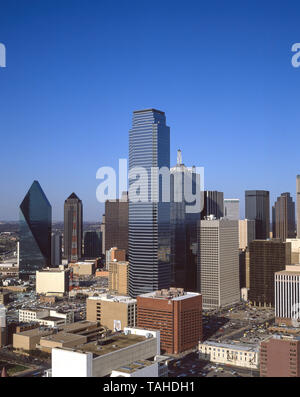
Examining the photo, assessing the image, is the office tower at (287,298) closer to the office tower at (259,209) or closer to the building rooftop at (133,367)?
the building rooftop at (133,367)

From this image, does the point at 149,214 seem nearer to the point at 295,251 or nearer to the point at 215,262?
the point at 215,262

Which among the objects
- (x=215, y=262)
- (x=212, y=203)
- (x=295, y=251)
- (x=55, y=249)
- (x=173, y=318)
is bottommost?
(x=173, y=318)

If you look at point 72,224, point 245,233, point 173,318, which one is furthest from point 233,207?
point 173,318

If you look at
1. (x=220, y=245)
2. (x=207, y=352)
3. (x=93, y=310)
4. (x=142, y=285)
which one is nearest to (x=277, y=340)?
(x=207, y=352)

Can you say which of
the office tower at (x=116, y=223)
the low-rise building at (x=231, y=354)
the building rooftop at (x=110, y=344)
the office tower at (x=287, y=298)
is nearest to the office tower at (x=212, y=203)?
the office tower at (x=287, y=298)

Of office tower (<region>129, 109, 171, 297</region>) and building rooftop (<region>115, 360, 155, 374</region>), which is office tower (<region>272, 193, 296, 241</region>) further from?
building rooftop (<region>115, 360, 155, 374</region>)

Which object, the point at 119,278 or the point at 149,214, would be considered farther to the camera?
the point at 119,278

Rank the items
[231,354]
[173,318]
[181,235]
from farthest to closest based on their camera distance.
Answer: [181,235] → [173,318] → [231,354]
